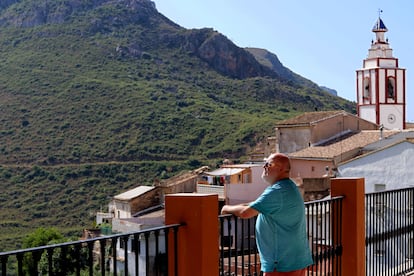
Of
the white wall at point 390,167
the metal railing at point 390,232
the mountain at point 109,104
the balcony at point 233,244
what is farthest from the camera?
the mountain at point 109,104

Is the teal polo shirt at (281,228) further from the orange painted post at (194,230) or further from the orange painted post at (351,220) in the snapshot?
the orange painted post at (351,220)

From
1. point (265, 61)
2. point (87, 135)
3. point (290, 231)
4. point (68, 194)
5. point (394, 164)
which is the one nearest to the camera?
point (290, 231)

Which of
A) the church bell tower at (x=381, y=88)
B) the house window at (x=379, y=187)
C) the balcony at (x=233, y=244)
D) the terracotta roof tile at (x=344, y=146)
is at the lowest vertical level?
the house window at (x=379, y=187)

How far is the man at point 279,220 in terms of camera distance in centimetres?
435

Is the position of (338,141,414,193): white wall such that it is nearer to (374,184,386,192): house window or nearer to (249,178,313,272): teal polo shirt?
(374,184,386,192): house window

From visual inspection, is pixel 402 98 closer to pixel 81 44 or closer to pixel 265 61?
pixel 81 44

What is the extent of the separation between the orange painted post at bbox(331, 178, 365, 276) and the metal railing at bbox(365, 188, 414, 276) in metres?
0.42

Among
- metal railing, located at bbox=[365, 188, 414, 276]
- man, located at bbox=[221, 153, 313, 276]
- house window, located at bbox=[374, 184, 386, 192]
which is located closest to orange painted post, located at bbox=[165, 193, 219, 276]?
man, located at bbox=[221, 153, 313, 276]

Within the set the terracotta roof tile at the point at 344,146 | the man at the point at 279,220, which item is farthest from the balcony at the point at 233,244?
the terracotta roof tile at the point at 344,146

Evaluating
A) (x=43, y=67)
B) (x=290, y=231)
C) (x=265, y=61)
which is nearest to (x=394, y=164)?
(x=290, y=231)

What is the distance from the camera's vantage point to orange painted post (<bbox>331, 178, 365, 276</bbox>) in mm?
6738

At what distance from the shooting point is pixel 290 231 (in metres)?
4.45

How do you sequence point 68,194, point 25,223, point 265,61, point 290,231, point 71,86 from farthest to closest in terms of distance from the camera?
Answer: point 265,61
point 71,86
point 68,194
point 25,223
point 290,231

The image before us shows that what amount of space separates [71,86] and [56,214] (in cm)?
3081
